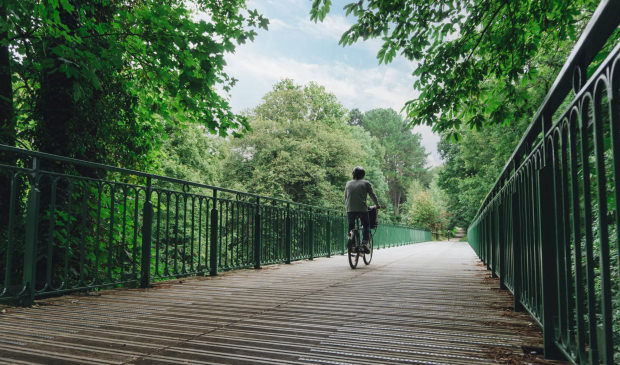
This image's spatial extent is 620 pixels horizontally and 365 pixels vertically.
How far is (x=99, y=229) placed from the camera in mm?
4977

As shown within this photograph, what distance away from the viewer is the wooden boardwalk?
197 cm

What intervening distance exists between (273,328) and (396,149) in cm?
6263

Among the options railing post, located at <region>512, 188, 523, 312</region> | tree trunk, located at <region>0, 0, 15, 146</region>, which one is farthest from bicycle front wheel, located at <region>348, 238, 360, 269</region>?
tree trunk, located at <region>0, 0, 15, 146</region>

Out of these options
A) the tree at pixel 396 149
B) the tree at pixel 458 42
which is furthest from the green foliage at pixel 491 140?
the tree at pixel 396 149

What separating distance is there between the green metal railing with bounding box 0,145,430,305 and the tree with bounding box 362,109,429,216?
178ft

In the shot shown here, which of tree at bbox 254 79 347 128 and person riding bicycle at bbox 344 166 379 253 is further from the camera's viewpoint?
tree at bbox 254 79 347 128

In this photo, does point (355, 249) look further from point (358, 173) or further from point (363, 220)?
point (358, 173)

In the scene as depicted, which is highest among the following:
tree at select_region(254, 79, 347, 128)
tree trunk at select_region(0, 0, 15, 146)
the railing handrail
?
tree at select_region(254, 79, 347, 128)

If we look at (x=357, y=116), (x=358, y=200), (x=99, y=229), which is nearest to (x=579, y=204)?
(x=99, y=229)

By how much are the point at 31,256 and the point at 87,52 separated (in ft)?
10.4

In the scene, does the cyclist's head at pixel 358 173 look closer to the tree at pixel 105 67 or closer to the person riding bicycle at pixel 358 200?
the person riding bicycle at pixel 358 200

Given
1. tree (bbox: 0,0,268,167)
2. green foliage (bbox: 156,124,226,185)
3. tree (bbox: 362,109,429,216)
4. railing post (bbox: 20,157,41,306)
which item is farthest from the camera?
tree (bbox: 362,109,429,216)

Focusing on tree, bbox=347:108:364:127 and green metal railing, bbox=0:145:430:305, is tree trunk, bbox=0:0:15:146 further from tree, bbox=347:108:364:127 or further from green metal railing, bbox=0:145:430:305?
tree, bbox=347:108:364:127

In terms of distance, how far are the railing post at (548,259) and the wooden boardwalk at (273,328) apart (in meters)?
0.13
